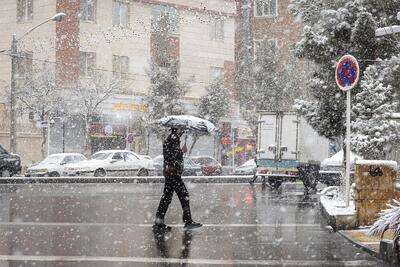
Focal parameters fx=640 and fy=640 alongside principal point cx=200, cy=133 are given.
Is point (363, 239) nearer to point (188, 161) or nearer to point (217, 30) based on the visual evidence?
point (188, 161)

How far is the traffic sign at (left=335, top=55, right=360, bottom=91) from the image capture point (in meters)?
12.1

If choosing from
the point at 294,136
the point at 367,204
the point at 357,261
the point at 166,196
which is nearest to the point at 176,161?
the point at 166,196

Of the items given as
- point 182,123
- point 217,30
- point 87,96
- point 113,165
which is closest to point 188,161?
point 113,165

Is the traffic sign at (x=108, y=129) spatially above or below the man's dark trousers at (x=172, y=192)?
above

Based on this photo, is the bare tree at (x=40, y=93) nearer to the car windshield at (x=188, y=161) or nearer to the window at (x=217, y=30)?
the car windshield at (x=188, y=161)

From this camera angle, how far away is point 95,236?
10.1 m

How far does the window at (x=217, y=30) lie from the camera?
155ft

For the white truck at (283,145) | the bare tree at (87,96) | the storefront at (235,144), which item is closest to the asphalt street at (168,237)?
the white truck at (283,145)

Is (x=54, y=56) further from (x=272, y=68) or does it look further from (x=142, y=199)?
(x=142, y=199)

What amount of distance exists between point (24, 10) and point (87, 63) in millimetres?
5044

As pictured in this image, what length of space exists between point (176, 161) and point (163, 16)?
3089 centimetres

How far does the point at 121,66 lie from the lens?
42094 millimetres

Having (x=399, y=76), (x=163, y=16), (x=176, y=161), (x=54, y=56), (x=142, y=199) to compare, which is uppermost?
(x=163, y=16)

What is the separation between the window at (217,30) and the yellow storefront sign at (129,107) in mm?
8797
